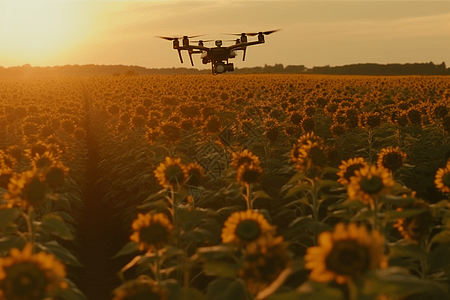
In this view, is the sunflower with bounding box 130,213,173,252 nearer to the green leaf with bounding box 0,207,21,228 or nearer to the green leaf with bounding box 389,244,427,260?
the green leaf with bounding box 0,207,21,228

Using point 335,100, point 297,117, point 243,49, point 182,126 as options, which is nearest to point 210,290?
point 182,126

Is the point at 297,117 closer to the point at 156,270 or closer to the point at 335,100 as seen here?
the point at 335,100

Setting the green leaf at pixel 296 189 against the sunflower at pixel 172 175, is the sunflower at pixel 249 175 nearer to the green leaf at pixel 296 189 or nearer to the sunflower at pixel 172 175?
the green leaf at pixel 296 189

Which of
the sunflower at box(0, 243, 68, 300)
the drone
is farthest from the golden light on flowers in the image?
the drone

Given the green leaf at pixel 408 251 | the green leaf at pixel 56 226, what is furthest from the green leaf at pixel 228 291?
the green leaf at pixel 56 226

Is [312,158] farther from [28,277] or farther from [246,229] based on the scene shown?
[28,277]

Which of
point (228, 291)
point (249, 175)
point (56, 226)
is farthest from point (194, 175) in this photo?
point (228, 291)
